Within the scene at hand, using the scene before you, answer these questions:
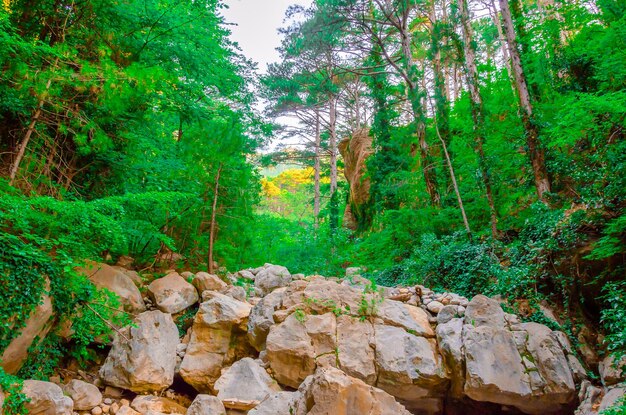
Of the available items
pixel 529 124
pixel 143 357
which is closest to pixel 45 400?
pixel 143 357

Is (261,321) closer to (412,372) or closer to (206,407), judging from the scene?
(206,407)

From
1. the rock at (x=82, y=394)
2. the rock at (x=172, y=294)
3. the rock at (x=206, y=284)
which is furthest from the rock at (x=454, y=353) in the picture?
the rock at (x=82, y=394)

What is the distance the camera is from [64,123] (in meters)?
6.03

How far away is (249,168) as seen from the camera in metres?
9.82

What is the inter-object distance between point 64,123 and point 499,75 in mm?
11952

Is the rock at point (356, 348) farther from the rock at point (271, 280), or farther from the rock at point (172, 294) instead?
Answer: the rock at point (172, 294)

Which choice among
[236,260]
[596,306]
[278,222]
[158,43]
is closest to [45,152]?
[158,43]

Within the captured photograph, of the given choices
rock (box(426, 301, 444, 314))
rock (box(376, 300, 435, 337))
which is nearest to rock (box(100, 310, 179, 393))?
rock (box(376, 300, 435, 337))

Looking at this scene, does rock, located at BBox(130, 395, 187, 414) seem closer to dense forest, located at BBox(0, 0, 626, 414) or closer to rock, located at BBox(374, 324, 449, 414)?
dense forest, located at BBox(0, 0, 626, 414)

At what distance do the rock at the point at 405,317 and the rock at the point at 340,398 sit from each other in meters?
2.74

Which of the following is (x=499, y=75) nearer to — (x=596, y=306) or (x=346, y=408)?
(x=596, y=306)

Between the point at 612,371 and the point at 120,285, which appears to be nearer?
the point at 612,371

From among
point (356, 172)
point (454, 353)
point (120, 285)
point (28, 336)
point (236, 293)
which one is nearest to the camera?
point (28, 336)

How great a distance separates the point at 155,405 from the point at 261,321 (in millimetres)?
2029
